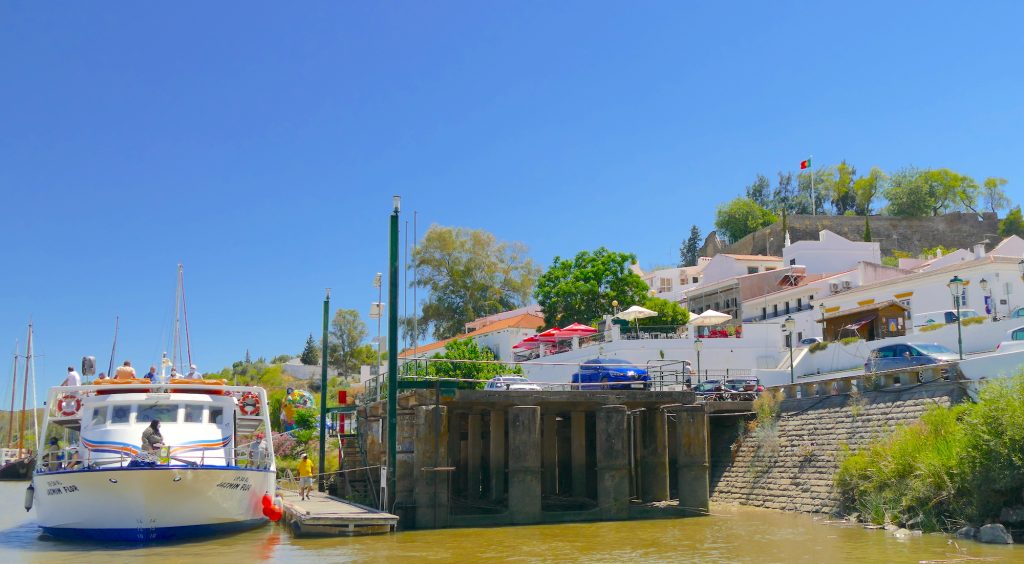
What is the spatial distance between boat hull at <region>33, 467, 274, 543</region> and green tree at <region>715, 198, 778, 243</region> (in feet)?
336

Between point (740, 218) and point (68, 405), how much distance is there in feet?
338

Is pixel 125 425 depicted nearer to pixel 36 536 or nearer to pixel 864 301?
pixel 36 536

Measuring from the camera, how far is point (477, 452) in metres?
27.0

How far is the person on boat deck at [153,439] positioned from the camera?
68.1 feet

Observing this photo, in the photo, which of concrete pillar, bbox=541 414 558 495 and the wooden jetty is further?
concrete pillar, bbox=541 414 558 495

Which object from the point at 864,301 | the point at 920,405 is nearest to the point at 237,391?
the point at 920,405

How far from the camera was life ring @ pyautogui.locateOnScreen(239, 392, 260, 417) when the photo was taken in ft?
A: 80.9

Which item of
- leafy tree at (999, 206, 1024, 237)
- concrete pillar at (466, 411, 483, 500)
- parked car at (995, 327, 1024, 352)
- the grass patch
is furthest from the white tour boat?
leafy tree at (999, 206, 1024, 237)

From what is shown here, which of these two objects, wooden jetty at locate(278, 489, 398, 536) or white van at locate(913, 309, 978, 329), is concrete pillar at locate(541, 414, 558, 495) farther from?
white van at locate(913, 309, 978, 329)

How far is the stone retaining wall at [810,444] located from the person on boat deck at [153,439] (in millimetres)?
16471

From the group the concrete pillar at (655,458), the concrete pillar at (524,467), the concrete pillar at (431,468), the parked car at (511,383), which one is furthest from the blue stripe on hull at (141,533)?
the concrete pillar at (655,458)

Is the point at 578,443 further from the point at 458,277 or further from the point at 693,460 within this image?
the point at 458,277

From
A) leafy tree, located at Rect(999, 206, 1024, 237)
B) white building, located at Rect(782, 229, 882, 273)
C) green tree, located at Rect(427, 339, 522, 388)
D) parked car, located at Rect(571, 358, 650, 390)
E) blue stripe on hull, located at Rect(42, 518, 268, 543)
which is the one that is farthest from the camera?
leafy tree, located at Rect(999, 206, 1024, 237)

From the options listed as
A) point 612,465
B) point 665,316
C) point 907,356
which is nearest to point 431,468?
point 612,465
